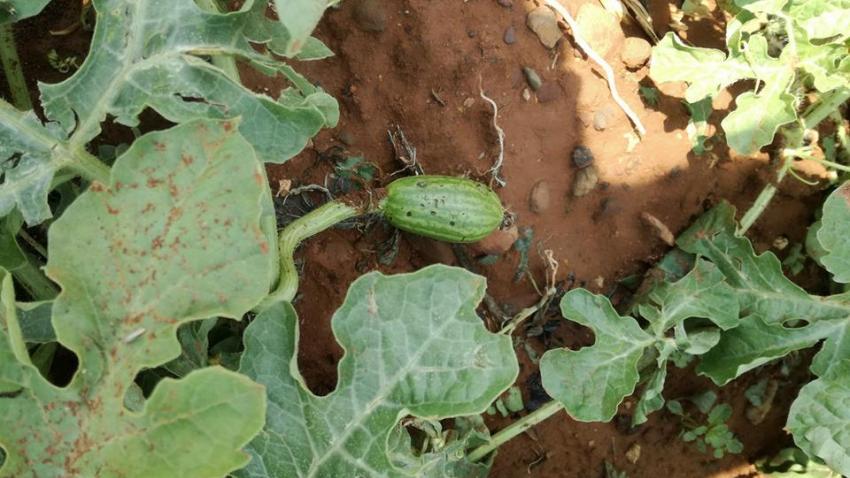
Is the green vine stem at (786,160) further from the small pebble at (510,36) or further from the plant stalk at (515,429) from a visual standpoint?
the small pebble at (510,36)

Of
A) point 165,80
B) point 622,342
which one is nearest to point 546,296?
point 622,342

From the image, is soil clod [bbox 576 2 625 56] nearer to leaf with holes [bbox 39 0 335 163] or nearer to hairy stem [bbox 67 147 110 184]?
leaf with holes [bbox 39 0 335 163]

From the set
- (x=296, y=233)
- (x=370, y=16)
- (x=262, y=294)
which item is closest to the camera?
(x=262, y=294)

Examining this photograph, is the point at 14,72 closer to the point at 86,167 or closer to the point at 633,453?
the point at 86,167

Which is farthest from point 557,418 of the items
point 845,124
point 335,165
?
point 845,124

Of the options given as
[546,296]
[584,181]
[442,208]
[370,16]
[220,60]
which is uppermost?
[220,60]

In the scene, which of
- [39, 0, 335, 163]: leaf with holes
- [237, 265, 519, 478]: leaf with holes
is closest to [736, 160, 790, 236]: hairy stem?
[237, 265, 519, 478]: leaf with holes
